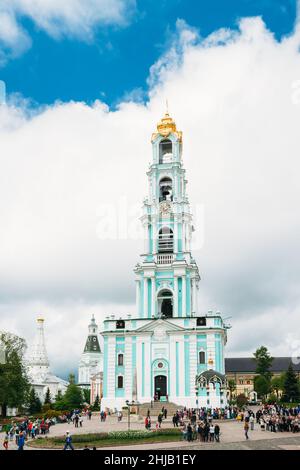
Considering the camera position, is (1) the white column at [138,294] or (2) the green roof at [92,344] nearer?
(1) the white column at [138,294]

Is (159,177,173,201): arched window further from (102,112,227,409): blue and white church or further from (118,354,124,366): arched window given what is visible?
(118,354,124,366): arched window

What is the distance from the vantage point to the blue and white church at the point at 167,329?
198ft

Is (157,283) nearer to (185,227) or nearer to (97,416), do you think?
(185,227)

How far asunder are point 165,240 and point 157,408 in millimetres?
22472

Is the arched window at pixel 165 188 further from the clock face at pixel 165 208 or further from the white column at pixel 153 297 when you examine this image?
the white column at pixel 153 297

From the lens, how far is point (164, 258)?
6769 cm

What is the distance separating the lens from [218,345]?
61.3 m

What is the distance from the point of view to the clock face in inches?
2751

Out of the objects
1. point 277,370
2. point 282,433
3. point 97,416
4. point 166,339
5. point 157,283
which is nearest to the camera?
point 282,433

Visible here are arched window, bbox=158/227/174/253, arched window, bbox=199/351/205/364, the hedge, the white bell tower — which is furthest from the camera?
the white bell tower

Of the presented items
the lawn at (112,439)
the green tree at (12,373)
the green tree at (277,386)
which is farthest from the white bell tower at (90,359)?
the lawn at (112,439)

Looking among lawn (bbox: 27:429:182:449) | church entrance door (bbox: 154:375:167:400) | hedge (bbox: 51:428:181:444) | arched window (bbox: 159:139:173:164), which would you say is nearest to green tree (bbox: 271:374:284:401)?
church entrance door (bbox: 154:375:167:400)
